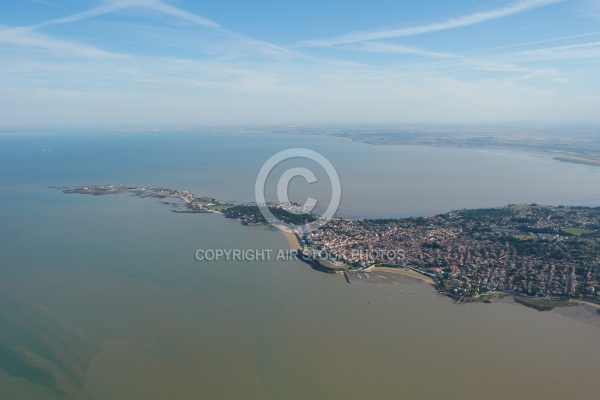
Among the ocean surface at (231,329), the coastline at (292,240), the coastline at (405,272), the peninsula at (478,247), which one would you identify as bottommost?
the ocean surface at (231,329)

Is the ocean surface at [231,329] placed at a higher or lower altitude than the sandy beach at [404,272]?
lower

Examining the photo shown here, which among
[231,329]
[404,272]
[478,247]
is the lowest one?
[231,329]

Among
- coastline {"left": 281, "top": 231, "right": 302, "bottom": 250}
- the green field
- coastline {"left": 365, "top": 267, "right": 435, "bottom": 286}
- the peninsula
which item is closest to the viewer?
the peninsula

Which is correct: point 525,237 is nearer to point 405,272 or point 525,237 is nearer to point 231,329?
point 405,272

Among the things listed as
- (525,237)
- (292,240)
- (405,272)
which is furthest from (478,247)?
(292,240)

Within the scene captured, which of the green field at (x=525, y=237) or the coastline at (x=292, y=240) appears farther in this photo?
the green field at (x=525, y=237)

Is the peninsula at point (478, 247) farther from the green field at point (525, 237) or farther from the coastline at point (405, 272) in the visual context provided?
the coastline at point (405, 272)

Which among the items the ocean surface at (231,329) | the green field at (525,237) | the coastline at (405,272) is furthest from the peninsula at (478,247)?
the ocean surface at (231,329)

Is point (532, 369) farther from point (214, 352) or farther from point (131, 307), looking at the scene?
point (131, 307)

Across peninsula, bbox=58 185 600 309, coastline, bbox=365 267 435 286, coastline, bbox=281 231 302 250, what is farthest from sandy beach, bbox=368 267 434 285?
coastline, bbox=281 231 302 250

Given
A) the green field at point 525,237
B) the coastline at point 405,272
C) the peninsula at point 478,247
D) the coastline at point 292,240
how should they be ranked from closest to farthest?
the peninsula at point 478,247 → the coastline at point 405,272 → the coastline at point 292,240 → the green field at point 525,237

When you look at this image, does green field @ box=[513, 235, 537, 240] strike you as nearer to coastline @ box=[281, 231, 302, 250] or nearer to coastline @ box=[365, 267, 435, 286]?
coastline @ box=[365, 267, 435, 286]

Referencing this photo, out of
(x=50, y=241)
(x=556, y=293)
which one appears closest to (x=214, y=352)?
(x=556, y=293)
